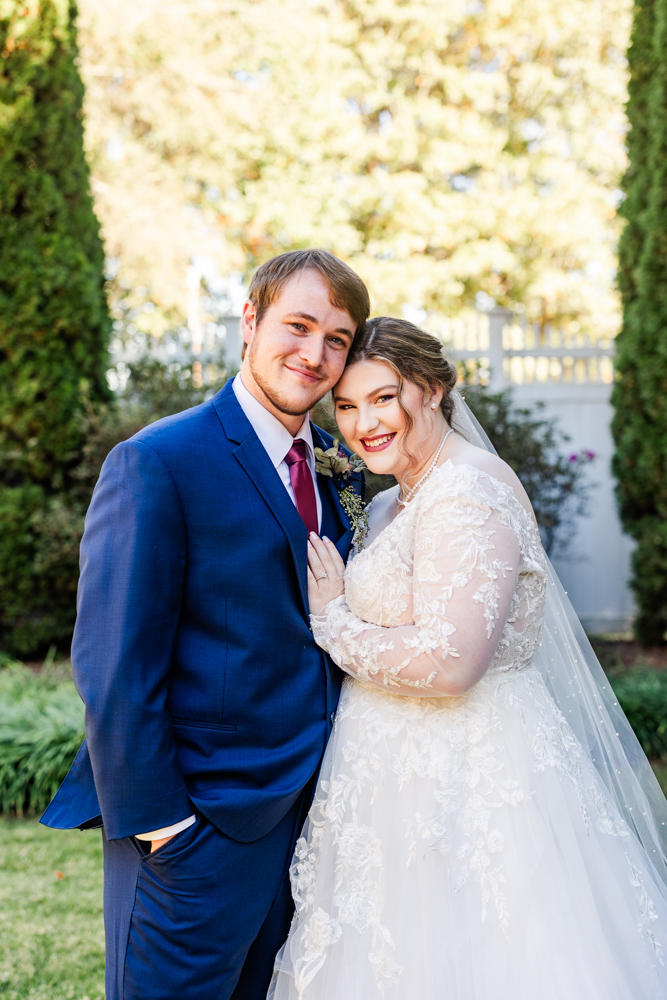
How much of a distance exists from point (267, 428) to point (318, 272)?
0.51m

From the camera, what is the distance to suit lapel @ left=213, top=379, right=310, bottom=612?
87.4 inches

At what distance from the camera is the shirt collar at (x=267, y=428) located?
7.85 ft

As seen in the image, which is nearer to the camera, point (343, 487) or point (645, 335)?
point (343, 487)

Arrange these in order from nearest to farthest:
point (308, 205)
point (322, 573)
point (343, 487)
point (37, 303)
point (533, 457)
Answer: point (322, 573)
point (343, 487)
point (37, 303)
point (533, 457)
point (308, 205)

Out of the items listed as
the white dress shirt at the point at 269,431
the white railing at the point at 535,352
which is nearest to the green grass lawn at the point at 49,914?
the white dress shirt at the point at 269,431

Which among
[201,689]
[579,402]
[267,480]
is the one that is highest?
[267,480]

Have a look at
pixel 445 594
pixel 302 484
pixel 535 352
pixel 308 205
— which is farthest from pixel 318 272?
pixel 308 205

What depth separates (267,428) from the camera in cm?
241

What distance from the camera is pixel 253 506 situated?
218 cm

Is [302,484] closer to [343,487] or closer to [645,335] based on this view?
[343,487]

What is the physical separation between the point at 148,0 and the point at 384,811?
50.7 feet

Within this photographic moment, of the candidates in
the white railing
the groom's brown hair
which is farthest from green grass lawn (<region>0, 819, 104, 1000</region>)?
the white railing

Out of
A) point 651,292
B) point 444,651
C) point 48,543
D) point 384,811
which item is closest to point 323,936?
point 384,811

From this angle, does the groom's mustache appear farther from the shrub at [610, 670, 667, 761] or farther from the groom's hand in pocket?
the shrub at [610, 670, 667, 761]
